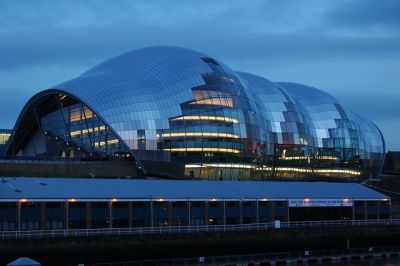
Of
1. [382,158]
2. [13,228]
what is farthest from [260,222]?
[382,158]

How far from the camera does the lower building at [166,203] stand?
62.3 meters

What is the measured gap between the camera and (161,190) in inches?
2842

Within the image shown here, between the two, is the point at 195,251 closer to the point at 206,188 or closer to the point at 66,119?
the point at 206,188

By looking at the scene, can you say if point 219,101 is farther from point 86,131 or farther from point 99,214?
point 99,214

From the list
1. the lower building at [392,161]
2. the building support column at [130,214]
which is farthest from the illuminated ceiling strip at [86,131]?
the lower building at [392,161]

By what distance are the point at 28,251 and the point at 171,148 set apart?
4092 cm

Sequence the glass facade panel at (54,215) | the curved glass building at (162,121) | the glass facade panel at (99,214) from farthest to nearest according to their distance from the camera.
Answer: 1. the curved glass building at (162,121)
2. the glass facade panel at (99,214)
3. the glass facade panel at (54,215)

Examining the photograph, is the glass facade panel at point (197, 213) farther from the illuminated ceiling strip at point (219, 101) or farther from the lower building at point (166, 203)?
the illuminated ceiling strip at point (219, 101)

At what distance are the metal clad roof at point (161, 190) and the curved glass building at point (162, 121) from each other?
39.7 feet

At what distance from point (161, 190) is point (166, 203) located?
228 cm

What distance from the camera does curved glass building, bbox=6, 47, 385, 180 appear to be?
300 ft

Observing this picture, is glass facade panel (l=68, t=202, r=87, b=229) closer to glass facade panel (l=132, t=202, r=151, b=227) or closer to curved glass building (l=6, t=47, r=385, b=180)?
glass facade panel (l=132, t=202, r=151, b=227)

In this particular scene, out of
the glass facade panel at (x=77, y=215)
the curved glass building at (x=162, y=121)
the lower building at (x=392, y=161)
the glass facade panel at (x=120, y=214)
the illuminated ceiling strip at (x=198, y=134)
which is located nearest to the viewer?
the glass facade panel at (x=77, y=215)

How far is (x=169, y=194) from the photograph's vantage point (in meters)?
71.2
